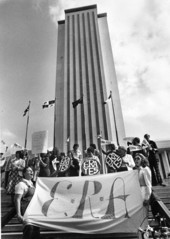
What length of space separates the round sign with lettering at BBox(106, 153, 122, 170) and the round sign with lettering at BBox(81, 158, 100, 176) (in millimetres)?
373

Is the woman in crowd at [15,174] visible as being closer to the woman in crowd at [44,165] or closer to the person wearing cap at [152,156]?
the woman in crowd at [44,165]

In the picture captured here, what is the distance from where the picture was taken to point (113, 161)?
5797 mm

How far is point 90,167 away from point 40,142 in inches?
92.7

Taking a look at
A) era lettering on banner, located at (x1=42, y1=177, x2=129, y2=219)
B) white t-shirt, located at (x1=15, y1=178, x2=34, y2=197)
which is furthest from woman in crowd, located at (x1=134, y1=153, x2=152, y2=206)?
white t-shirt, located at (x1=15, y1=178, x2=34, y2=197)

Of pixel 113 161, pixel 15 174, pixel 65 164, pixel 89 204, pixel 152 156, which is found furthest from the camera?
pixel 152 156

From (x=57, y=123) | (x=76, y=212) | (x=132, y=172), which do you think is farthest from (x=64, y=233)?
(x=57, y=123)

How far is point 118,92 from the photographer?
126 ft

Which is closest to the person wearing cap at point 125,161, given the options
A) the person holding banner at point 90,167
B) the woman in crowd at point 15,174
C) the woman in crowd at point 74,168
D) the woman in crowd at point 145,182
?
the person holding banner at point 90,167

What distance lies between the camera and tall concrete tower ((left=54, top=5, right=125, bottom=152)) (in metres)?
35.2

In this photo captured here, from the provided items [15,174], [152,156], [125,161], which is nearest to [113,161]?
[125,161]

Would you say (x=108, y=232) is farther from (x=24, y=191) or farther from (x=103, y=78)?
(x=103, y=78)

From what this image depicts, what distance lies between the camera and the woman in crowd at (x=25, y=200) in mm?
3435

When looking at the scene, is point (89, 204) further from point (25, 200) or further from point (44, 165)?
point (44, 165)

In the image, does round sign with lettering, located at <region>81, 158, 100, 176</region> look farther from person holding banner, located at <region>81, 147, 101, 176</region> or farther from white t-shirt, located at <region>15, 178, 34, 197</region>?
white t-shirt, located at <region>15, 178, 34, 197</region>
